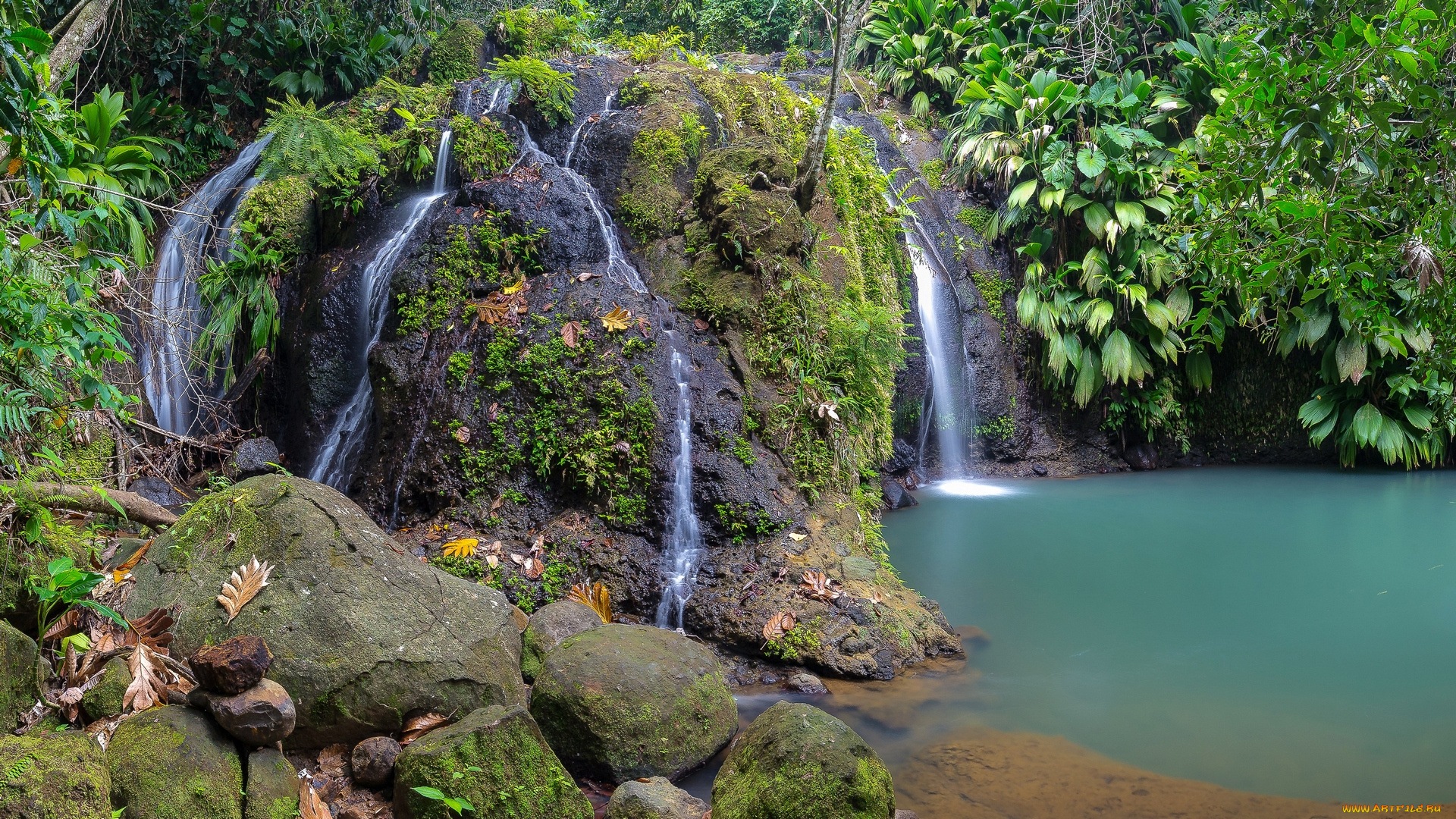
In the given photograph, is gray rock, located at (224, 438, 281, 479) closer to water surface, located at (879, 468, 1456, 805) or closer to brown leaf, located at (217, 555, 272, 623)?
brown leaf, located at (217, 555, 272, 623)

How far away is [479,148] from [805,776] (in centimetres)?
647

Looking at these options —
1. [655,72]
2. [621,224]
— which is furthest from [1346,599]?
[655,72]

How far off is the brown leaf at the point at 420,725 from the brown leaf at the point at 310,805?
1.42 ft

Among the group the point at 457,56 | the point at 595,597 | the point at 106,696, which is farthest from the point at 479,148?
the point at 106,696

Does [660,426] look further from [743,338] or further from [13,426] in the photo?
[13,426]

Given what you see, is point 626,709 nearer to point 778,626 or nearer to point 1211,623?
point 778,626

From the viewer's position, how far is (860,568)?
5828mm

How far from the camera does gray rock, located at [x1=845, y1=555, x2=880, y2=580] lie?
18.9 ft

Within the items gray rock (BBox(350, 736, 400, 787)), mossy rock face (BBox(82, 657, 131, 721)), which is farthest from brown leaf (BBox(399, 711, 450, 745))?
mossy rock face (BBox(82, 657, 131, 721))

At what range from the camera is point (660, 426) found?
6.08m

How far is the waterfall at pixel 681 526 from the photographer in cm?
559

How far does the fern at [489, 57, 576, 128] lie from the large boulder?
17.5 feet

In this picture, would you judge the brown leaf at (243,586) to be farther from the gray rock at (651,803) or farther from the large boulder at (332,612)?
the gray rock at (651,803)

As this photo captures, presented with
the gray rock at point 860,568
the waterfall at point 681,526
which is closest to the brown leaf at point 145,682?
the waterfall at point 681,526
